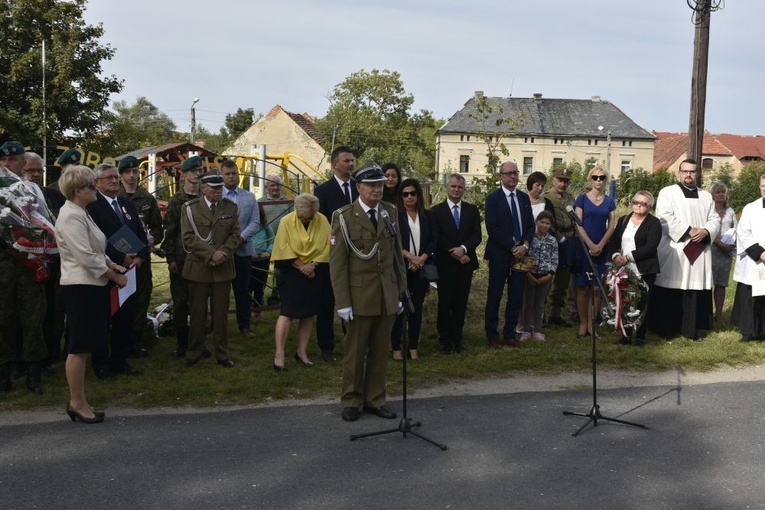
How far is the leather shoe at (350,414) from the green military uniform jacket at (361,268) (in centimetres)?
78

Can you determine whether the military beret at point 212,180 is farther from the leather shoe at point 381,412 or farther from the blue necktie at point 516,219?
the blue necktie at point 516,219

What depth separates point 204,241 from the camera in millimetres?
8117

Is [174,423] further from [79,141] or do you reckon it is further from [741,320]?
[79,141]

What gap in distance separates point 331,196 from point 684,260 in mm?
4572

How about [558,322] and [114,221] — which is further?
[558,322]

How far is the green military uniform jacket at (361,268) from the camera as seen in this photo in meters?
6.62

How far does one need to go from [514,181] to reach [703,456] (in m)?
4.19

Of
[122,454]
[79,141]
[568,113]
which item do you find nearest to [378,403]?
[122,454]

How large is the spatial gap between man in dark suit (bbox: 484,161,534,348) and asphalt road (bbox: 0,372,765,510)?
7.79 feet

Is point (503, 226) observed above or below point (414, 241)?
above

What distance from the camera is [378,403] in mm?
6742

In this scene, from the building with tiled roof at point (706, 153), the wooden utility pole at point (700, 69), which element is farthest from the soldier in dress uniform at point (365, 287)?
the building with tiled roof at point (706, 153)

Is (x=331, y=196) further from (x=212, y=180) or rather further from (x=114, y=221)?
(x=114, y=221)

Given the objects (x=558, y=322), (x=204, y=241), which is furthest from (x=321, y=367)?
(x=558, y=322)
